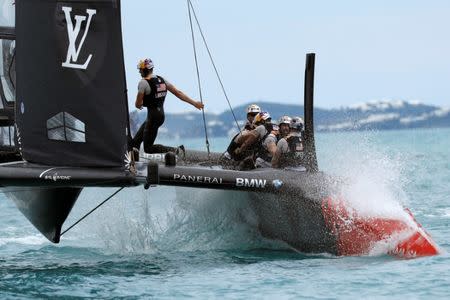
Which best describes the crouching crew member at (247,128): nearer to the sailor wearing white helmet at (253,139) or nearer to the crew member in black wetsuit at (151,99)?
the sailor wearing white helmet at (253,139)

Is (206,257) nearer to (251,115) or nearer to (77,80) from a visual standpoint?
(251,115)

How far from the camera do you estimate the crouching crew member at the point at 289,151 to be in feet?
41.9

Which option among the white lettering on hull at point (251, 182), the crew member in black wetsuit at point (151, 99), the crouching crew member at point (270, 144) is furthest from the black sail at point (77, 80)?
the crouching crew member at point (270, 144)

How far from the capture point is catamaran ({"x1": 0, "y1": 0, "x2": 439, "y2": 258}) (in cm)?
1128

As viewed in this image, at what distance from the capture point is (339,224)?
1181 centimetres

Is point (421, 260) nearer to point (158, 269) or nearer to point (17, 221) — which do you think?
point (158, 269)

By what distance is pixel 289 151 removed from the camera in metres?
12.8

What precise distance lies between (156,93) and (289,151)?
5.46 ft

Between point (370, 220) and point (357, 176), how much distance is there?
3.01ft

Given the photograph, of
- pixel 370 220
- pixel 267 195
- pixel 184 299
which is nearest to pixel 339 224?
pixel 370 220

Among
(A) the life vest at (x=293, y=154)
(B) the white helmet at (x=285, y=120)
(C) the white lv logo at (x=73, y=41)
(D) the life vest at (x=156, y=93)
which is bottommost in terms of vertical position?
(A) the life vest at (x=293, y=154)

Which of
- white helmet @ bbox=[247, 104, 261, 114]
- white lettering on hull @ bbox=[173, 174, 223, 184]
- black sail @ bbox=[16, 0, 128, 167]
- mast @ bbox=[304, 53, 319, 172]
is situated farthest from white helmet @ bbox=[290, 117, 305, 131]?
black sail @ bbox=[16, 0, 128, 167]

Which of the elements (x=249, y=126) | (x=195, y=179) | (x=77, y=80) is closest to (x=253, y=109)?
(x=249, y=126)

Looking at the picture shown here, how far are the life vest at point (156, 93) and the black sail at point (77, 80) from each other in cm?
145
